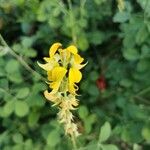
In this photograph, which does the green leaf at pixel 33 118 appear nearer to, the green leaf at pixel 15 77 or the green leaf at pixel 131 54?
the green leaf at pixel 15 77

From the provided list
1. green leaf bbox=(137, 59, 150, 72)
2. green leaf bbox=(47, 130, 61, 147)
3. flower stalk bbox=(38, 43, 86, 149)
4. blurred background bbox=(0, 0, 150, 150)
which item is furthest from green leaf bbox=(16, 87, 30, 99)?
flower stalk bbox=(38, 43, 86, 149)

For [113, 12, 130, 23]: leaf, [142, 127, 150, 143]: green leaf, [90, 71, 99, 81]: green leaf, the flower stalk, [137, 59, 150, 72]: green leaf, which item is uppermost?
the flower stalk

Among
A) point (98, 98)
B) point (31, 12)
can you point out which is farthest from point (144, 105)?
point (31, 12)

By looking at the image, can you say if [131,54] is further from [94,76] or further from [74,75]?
[74,75]

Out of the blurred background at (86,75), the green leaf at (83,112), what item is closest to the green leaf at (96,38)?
the blurred background at (86,75)

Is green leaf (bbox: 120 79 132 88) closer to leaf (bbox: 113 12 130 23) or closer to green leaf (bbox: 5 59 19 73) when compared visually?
leaf (bbox: 113 12 130 23)

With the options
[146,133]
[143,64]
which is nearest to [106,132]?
[146,133]

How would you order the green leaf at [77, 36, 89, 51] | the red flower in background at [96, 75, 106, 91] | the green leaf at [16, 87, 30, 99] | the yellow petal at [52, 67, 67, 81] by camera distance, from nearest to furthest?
the yellow petal at [52, 67, 67, 81] → the green leaf at [16, 87, 30, 99] → the green leaf at [77, 36, 89, 51] → the red flower in background at [96, 75, 106, 91]
